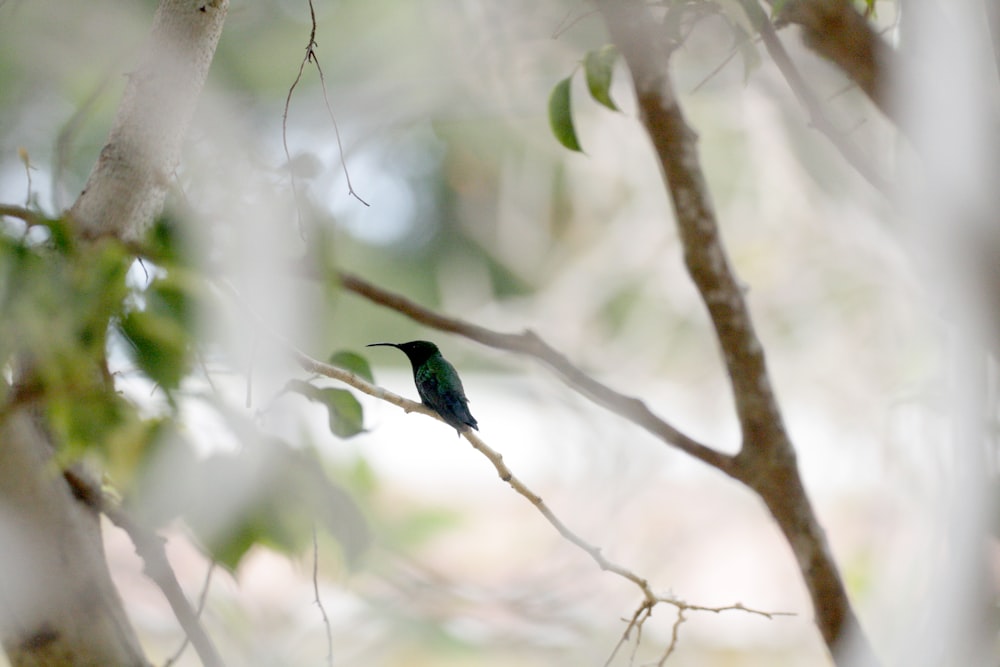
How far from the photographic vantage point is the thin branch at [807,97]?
93 centimetres

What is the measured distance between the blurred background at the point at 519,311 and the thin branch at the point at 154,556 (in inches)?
1.4

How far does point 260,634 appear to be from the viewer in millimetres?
1642

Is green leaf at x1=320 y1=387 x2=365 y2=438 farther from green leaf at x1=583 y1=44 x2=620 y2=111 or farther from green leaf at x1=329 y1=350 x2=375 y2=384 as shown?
green leaf at x1=583 y1=44 x2=620 y2=111

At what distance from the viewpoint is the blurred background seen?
43.7 inches

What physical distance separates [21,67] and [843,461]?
3.14 metres

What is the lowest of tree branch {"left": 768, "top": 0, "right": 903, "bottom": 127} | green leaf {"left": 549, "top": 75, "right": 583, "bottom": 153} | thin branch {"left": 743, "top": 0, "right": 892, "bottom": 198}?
green leaf {"left": 549, "top": 75, "right": 583, "bottom": 153}

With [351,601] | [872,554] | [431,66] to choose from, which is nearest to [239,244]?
[351,601]

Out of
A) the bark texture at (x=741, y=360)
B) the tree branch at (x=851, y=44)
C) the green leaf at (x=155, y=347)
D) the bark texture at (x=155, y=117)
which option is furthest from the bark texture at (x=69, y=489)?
the tree branch at (x=851, y=44)

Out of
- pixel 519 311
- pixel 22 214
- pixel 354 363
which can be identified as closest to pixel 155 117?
pixel 22 214

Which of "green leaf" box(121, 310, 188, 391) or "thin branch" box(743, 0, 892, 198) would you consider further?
"thin branch" box(743, 0, 892, 198)

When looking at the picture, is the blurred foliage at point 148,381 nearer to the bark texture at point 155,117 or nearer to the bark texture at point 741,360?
the bark texture at point 155,117

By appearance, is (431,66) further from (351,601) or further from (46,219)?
(46,219)

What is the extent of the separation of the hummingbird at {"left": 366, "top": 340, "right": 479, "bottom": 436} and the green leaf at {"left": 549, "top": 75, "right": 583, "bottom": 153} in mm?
266

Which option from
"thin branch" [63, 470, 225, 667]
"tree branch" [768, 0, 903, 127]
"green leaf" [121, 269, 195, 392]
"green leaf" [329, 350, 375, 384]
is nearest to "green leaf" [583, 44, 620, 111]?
"tree branch" [768, 0, 903, 127]
